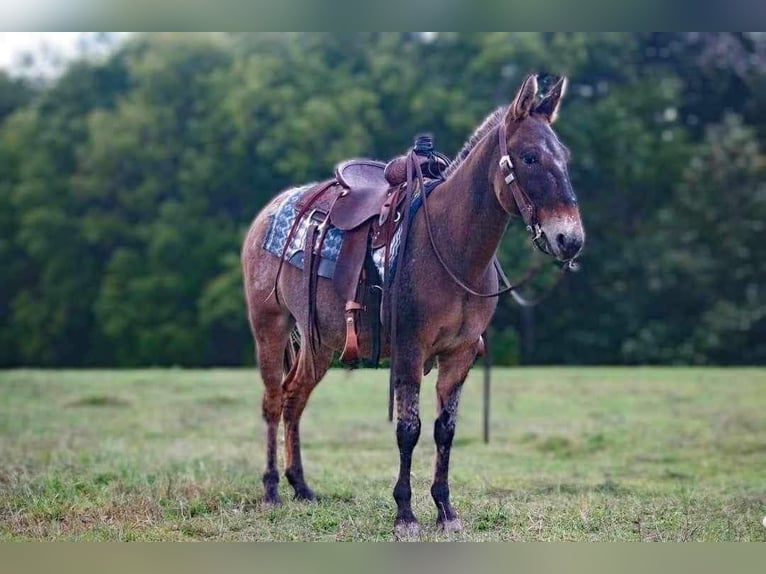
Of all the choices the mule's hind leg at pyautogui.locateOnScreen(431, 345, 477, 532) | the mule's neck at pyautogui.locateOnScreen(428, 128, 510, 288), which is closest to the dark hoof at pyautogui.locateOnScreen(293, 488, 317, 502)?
the mule's hind leg at pyautogui.locateOnScreen(431, 345, 477, 532)

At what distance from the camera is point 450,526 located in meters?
6.18

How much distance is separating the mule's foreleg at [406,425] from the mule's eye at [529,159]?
132cm

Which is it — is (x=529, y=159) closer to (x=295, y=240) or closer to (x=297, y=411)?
(x=295, y=240)

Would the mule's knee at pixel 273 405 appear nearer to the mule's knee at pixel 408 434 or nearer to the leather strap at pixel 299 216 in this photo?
the leather strap at pixel 299 216

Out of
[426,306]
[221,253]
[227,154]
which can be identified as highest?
[227,154]

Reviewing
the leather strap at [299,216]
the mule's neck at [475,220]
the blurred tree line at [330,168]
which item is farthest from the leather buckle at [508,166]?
the blurred tree line at [330,168]

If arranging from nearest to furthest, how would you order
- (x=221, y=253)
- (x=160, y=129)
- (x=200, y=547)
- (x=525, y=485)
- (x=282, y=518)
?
(x=200, y=547) < (x=282, y=518) < (x=525, y=485) < (x=221, y=253) < (x=160, y=129)

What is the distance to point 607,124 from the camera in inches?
1013

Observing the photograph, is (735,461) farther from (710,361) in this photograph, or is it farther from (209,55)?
(209,55)

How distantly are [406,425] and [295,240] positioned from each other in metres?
1.75

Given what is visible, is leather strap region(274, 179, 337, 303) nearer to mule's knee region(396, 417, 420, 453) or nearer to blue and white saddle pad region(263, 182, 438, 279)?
blue and white saddle pad region(263, 182, 438, 279)

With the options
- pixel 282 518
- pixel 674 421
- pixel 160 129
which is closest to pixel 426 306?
pixel 282 518

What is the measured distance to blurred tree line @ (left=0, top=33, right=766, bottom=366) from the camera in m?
25.2

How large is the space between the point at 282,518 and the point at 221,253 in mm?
21482
